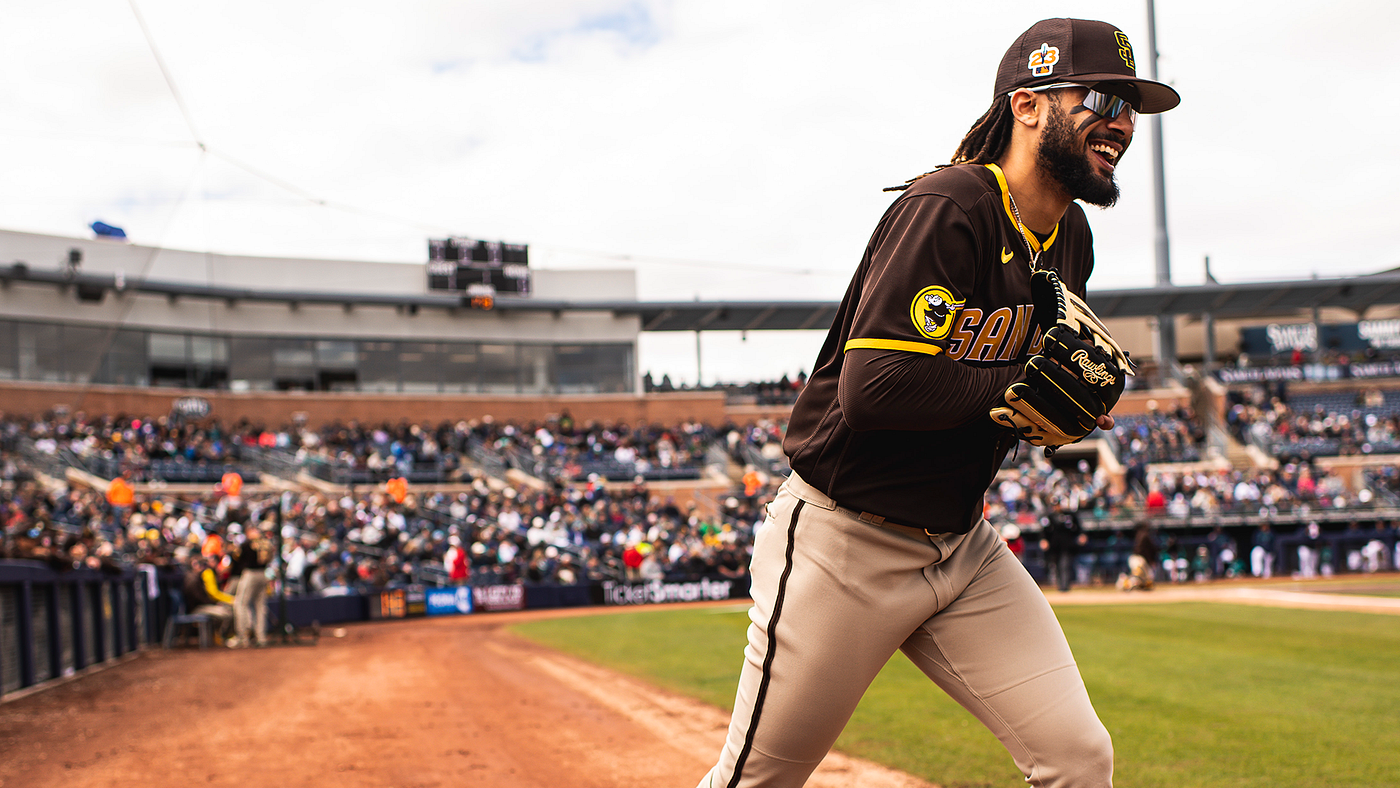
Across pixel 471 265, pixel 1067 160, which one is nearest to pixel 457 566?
pixel 471 265

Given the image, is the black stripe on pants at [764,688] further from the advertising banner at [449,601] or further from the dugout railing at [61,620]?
the advertising banner at [449,601]

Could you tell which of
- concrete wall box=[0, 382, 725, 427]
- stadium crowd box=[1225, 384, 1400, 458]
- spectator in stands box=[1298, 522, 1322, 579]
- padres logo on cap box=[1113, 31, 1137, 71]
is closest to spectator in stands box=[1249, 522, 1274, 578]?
spectator in stands box=[1298, 522, 1322, 579]

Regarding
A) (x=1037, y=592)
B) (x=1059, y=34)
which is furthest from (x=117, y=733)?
(x=1059, y=34)

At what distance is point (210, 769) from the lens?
258 inches

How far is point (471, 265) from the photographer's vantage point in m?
41.5

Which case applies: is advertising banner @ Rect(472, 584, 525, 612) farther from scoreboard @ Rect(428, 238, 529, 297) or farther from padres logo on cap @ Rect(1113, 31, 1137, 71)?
padres logo on cap @ Rect(1113, 31, 1137, 71)

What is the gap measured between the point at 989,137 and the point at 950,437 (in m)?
0.87

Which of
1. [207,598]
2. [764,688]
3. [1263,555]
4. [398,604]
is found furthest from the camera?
[1263,555]

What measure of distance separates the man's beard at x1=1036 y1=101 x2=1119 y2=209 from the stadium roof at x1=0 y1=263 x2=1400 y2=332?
4039 cm

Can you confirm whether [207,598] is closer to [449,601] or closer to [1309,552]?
[449,601]

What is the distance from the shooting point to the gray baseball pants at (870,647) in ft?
7.82

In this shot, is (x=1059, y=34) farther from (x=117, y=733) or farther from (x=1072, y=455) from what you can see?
(x=1072, y=455)

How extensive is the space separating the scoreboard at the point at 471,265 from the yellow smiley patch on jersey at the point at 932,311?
132 feet

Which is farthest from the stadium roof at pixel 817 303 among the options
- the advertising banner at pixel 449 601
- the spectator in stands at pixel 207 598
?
the spectator in stands at pixel 207 598
